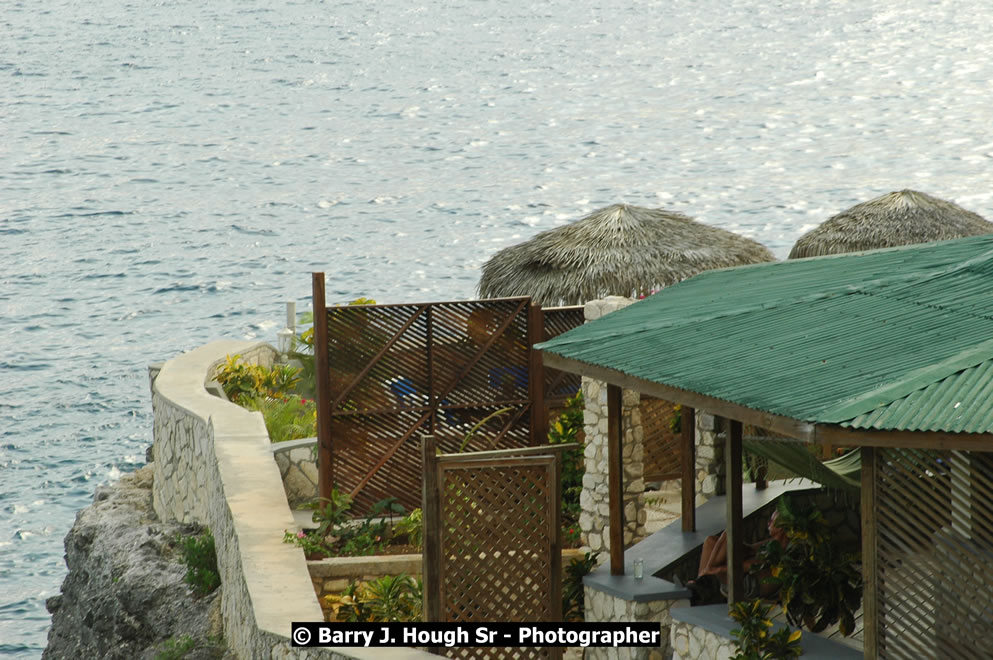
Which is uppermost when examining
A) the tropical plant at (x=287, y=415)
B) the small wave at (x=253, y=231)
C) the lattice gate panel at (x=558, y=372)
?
the lattice gate panel at (x=558, y=372)

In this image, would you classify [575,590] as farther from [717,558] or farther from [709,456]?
[709,456]

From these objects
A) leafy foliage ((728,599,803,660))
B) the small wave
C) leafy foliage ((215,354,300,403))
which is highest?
leafy foliage ((215,354,300,403))

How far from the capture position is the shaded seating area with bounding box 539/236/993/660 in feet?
26.4

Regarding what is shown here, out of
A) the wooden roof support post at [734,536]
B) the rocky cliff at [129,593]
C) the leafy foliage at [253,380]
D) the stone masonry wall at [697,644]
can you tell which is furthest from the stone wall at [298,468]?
the wooden roof support post at [734,536]

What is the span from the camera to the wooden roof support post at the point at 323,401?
14555 millimetres

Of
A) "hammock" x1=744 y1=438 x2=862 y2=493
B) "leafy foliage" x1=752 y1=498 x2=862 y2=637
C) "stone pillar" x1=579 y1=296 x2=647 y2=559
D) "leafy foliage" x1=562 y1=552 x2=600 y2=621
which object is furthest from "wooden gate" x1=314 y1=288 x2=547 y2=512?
"leafy foliage" x1=752 y1=498 x2=862 y2=637

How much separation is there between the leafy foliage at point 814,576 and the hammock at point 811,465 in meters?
0.27

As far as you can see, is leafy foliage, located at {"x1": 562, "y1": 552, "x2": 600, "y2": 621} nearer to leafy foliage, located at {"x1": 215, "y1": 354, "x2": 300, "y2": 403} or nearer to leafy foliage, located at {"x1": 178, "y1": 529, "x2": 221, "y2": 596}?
leafy foliage, located at {"x1": 178, "y1": 529, "x2": 221, "y2": 596}

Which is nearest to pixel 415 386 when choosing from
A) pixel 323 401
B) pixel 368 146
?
pixel 323 401

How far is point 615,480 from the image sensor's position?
37.4ft

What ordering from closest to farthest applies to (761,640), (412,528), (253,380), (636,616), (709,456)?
(761,640)
(636,616)
(709,456)
(412,528)
(253,380)

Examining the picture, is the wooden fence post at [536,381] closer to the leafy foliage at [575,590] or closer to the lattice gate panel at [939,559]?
the leafy foliage at [575,590]

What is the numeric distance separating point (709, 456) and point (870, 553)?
4428 mm

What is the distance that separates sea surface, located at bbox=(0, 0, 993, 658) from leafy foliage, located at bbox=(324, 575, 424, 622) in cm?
3510
